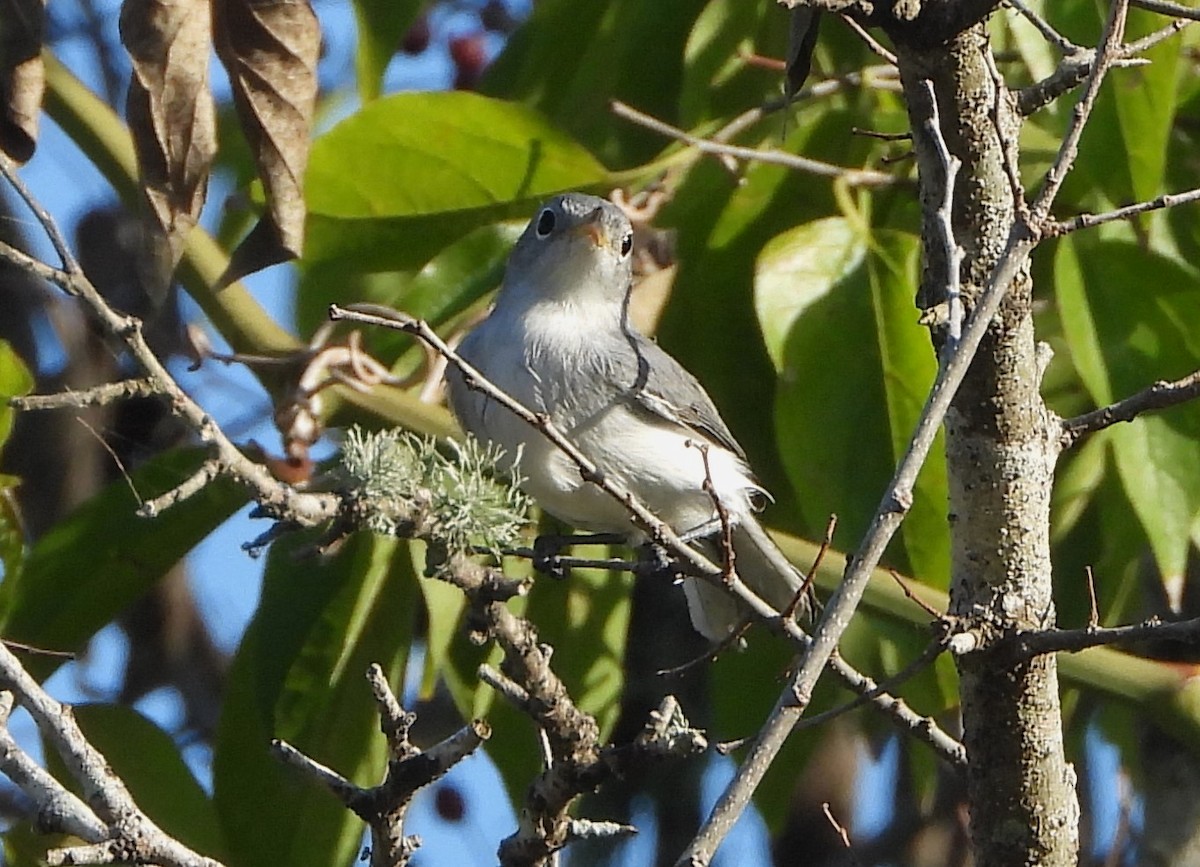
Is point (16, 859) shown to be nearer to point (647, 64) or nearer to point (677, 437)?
point (677, 437)

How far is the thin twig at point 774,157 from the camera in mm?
2643

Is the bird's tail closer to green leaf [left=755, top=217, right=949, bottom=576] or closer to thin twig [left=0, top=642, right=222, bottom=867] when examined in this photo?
green leaf [left=755, top=217, right=949, bottom=576]

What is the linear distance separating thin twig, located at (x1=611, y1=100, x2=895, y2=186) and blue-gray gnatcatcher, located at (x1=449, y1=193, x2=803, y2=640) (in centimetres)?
32

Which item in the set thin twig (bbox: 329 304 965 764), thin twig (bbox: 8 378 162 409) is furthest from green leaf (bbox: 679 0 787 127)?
thin twig (bbox: 8 378 162 409)

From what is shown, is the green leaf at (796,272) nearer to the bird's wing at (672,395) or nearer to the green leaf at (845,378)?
the green leaf at (845,378)

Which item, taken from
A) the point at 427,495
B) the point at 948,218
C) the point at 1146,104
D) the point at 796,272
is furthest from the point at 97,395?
the point at 1146,104

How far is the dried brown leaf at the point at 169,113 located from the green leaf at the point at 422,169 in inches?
25.4

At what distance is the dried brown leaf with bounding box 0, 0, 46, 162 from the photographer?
2.22m

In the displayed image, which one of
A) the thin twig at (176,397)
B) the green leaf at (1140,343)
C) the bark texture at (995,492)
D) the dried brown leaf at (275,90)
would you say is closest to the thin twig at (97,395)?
the thin twig at (176,397)

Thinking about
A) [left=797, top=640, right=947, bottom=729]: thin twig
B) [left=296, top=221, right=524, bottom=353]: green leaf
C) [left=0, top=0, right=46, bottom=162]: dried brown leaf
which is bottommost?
[left=797, top=640, right=947, bottom=729]: thin twig

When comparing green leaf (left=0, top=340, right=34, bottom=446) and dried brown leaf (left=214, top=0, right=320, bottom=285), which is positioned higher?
dried brown leaf (left=214, top=0, right=320, bottom=285)

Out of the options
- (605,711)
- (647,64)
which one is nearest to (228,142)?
(647,64)

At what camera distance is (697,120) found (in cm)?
302

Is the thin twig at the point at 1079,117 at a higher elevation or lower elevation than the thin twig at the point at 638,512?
higher
